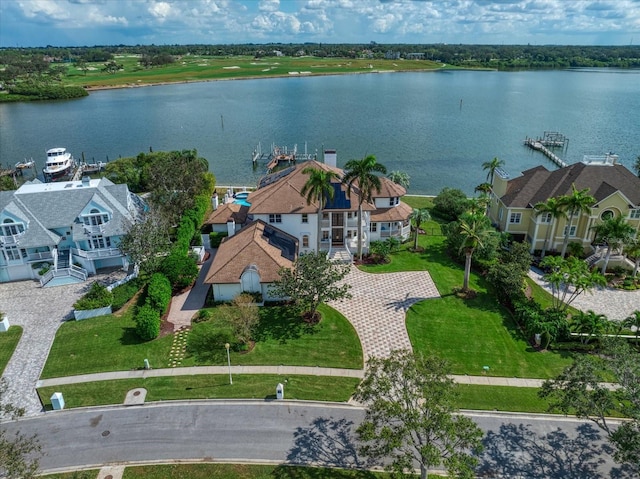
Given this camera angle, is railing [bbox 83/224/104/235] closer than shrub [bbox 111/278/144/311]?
No

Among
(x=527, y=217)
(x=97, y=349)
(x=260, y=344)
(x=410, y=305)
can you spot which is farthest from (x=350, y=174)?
(x=97, y=349)

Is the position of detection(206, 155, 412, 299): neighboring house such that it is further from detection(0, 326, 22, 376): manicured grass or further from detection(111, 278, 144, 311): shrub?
detection(0, 326, 22, 376): manicured grass

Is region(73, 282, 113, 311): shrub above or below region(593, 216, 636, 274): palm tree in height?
below

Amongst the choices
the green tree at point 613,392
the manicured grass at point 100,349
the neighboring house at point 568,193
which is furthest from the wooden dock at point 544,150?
the manicured grass at point 100,349

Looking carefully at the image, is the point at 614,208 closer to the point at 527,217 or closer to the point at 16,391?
the point at 527,217

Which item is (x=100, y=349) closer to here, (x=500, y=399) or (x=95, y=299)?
(x=95, y=299)

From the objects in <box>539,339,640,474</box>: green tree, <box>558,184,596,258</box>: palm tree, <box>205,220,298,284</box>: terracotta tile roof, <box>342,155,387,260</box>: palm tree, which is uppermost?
<box>342,155,387,260</box>: palm tree

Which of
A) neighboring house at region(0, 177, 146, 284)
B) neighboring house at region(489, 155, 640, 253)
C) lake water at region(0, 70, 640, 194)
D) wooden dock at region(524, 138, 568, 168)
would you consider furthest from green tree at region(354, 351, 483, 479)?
wooden dock at region(524, 138, 568, 168)
